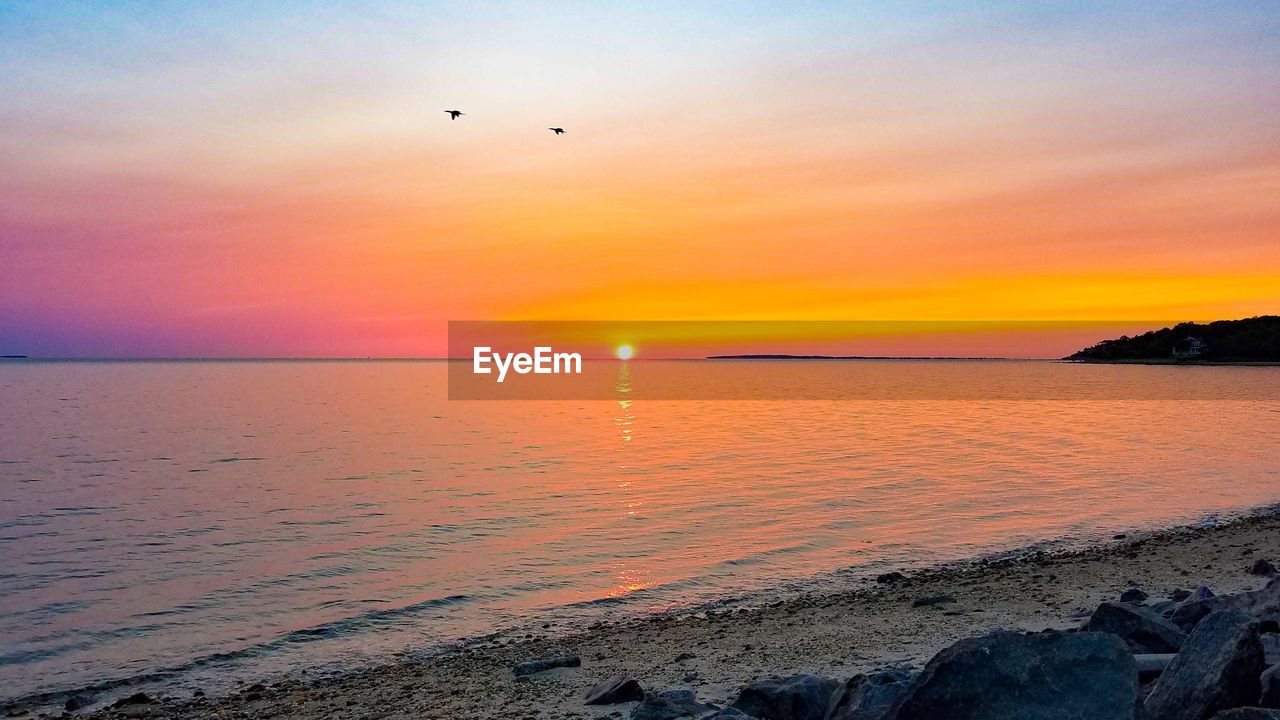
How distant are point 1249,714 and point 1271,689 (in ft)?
2.82

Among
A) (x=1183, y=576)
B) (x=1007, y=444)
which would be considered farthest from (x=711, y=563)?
(x=1007, y=444)

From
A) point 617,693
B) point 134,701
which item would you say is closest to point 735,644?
point 617,693

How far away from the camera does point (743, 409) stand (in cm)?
9288

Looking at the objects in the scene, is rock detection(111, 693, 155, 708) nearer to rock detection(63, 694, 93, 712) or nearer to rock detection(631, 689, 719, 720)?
rock detection(63, 694, 93, 712)

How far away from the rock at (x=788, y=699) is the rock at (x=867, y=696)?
0.16m

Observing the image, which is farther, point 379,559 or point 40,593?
point 379,559

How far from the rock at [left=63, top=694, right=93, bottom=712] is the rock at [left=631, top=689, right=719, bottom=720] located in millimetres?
8641

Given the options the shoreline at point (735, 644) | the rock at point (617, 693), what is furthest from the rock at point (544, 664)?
the rock at point (617, 693)

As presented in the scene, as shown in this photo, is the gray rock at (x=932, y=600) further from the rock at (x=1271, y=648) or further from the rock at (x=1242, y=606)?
the rock at (x=1271, y=648)

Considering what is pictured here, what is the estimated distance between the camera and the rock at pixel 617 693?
1065 centimetres

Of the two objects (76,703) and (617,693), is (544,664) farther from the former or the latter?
(76,703)

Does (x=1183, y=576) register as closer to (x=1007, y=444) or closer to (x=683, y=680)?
(x=683, y=680)

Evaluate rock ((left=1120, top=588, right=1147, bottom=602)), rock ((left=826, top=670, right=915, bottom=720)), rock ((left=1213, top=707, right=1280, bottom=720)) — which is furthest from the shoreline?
rock ((left=1213, top=707, right=1280, bottom=720))

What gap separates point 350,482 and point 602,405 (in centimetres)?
7471
